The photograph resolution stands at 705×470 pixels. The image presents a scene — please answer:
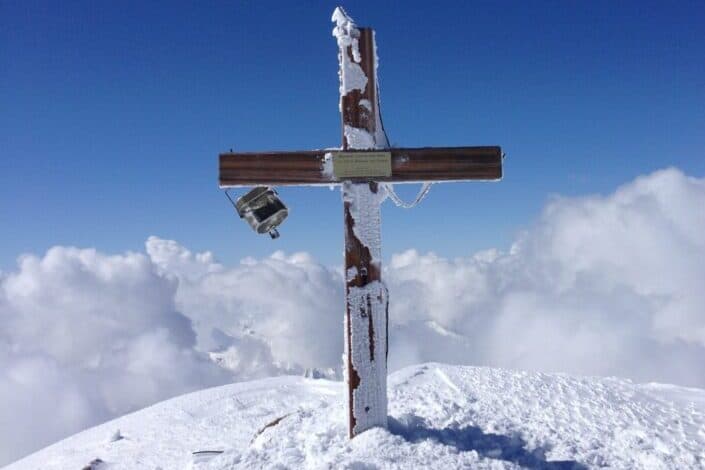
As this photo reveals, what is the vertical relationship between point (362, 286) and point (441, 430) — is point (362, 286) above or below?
above

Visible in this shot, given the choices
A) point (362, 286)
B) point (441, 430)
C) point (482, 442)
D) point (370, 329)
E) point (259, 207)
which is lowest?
point (482, 442)

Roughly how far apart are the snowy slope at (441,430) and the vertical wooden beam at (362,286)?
0.39 meters

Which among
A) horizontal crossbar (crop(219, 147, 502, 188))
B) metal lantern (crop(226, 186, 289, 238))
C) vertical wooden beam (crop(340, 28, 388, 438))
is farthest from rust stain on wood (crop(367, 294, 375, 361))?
metal lantern (crop(226, 186, 289, 238))

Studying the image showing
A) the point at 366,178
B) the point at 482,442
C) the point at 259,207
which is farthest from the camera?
the point at 259,207

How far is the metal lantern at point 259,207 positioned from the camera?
19.8 feet

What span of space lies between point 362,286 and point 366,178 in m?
1.29

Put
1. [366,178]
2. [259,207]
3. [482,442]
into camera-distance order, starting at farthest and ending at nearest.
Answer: [259,207] < [366,178] < [482,442]

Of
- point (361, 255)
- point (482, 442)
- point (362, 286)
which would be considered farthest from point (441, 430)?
point (361, 255)

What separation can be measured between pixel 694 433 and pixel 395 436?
4264 mm

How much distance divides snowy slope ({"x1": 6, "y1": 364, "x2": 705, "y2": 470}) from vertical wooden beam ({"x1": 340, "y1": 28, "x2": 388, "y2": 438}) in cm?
39

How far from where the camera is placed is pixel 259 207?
6047 millimetres

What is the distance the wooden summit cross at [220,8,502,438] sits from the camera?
221 inches

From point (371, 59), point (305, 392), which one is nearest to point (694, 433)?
point (371, 59)

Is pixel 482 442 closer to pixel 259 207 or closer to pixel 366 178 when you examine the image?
pixel 366 178
